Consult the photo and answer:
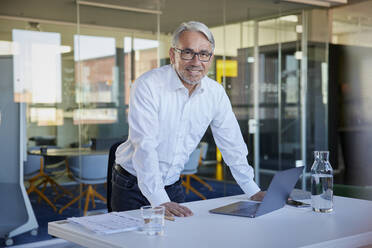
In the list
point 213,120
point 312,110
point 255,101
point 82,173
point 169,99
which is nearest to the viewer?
point 169,99

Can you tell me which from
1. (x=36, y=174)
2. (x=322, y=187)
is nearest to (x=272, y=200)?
(x=322, y=187)

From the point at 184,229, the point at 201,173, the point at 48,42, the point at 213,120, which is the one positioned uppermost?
the point at 48,42

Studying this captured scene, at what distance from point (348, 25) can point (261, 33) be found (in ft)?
6.46

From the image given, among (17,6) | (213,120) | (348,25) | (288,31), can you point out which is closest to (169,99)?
(213,120)

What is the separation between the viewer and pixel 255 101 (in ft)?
26.8

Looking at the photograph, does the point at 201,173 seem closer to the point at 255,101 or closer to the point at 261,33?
the point at 255,101

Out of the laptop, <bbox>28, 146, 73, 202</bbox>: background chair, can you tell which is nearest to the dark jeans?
the laptop

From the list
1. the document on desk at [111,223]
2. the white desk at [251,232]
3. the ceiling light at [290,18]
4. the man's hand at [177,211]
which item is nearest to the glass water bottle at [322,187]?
the white desk at [251,232]

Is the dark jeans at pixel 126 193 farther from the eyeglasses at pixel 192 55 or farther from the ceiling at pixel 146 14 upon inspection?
the ceiling at pixel 146 14

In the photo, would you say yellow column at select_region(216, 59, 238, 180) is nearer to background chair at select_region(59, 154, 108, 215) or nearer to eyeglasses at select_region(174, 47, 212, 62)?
background chair at select_region(59, 154, 108, 215)

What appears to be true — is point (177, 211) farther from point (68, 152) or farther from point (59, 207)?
point (59, 207)

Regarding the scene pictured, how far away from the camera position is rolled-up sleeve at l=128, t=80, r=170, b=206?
2453 millimetres

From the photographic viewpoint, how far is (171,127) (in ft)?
9.26

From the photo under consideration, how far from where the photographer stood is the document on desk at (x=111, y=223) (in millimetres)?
1967
